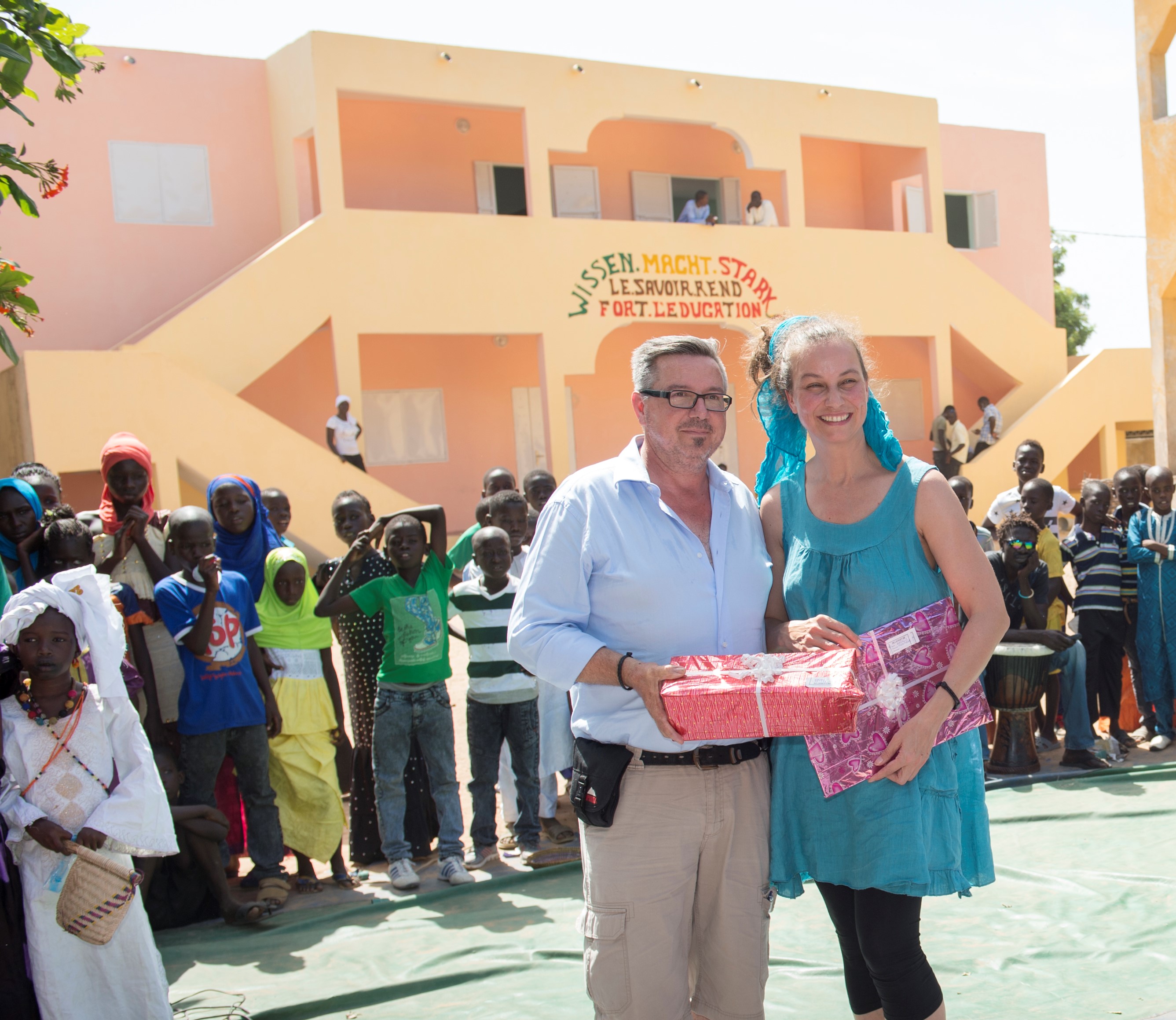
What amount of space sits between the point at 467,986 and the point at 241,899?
1.57 m

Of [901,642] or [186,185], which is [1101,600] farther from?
[186,185]

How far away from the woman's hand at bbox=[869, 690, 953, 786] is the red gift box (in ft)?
0.66

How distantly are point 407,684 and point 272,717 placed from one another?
0.65 m

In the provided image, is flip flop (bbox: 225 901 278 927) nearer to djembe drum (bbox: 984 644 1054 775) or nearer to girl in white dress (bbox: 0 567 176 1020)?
girl in white dress (bbox: 0 567 176 1020)

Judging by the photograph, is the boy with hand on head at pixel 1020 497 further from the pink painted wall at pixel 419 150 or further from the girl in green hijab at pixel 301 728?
the pink painted wall at pixel 419 150

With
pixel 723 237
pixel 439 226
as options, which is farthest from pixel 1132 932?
pixel 723 237

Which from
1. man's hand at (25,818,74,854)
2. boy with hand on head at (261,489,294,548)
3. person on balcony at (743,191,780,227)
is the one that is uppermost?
person on balcony at (743,191,780,227)

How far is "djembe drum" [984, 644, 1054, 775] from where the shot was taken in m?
6.66

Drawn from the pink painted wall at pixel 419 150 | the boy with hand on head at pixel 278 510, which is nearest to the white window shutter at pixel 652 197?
the pink painted wall at pixel 419 150

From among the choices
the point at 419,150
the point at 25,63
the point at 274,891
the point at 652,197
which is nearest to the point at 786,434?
the point at 25,63

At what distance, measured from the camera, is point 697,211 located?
1947cm

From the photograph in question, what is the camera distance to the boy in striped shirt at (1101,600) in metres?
7.18

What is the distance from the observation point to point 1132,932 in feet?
14.1

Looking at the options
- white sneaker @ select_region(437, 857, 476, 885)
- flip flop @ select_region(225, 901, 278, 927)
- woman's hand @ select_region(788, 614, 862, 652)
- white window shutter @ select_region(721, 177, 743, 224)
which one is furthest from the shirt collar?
white window shutter @ select_region(721, 177, 743, 224)
